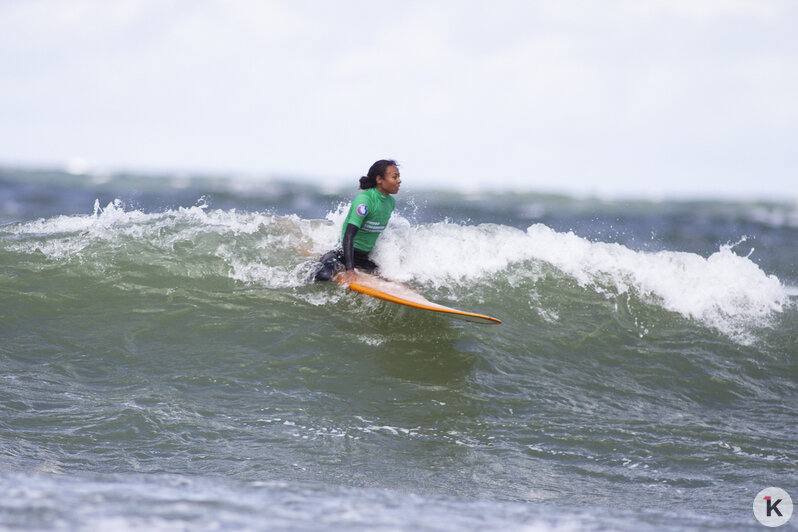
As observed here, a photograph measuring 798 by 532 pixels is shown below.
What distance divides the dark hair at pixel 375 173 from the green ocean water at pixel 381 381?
1191 mm

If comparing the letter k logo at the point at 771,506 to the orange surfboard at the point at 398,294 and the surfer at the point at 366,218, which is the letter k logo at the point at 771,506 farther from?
the surfer at the point at 366,218

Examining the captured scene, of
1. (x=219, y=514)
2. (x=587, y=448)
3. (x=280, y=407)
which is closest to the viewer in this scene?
(x=219, y=514)

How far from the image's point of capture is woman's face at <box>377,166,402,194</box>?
614 centimetres

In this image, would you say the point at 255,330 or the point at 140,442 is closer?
the point at 140,442

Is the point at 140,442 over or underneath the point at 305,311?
underneath

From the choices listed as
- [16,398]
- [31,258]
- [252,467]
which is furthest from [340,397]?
[31,258]

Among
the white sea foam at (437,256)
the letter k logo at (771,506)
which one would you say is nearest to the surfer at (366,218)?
the white sea foam at (437,256)

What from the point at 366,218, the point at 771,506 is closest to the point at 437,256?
the point at 366,218

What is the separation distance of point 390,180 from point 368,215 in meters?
0.40

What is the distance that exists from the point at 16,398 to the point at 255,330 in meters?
2.04

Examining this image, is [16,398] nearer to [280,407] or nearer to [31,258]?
[280,407]

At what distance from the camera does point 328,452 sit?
3.99m

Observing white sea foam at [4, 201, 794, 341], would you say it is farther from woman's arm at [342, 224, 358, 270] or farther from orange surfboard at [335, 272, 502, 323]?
woman's arm at [342, 224, 358, 270]

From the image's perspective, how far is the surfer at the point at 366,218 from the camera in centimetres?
612
